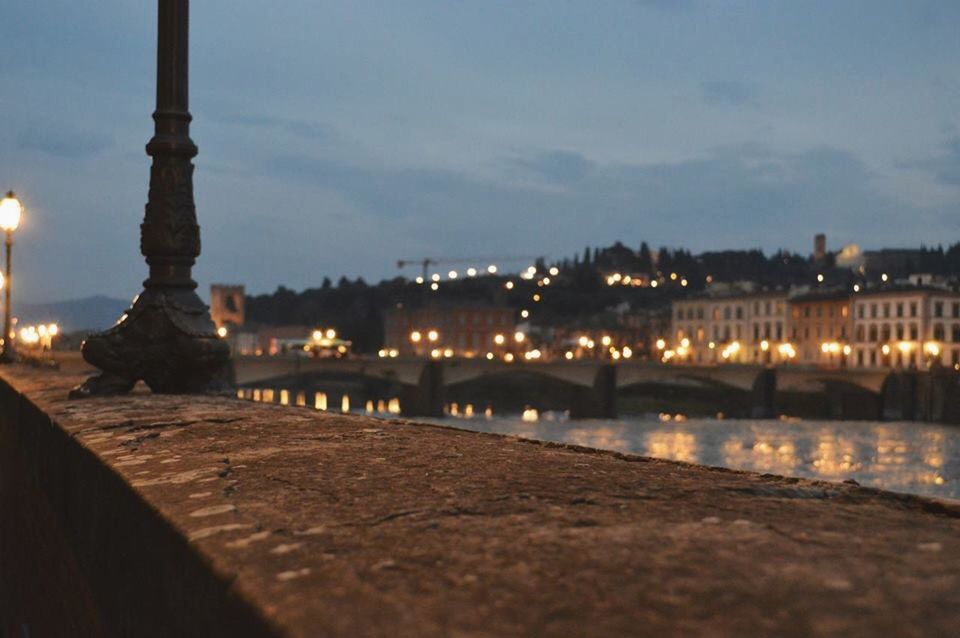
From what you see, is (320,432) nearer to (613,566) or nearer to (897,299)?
(613,566)

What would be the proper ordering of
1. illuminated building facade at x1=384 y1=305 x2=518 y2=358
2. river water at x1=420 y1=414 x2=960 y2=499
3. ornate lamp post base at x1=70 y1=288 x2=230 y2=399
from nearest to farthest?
ornate lamp post base at x1=70 y1=288 x2=230 y2=399 < river water at x1=420 y1=414 x2=960 y2=499 < illuminated building facade at x1=384 y1=305 x2=518 y2=358

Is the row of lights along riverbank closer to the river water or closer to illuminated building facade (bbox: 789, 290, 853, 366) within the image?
the river water

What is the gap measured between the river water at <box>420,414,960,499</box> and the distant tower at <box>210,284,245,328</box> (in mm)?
69363

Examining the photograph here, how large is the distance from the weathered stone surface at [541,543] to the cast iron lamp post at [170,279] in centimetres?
326

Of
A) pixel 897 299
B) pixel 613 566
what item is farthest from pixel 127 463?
pixel 897 299

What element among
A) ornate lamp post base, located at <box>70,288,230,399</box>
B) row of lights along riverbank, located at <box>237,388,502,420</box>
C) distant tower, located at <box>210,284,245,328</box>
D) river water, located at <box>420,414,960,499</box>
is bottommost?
row of lights along riverbank, located at <box>237,388,502,420</box>

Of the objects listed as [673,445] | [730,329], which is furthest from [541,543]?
[730,329]

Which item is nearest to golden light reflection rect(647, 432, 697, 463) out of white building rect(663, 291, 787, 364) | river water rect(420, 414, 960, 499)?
river water rect(420, 414, 960, 499)

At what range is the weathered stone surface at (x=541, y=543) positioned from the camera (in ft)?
4.32

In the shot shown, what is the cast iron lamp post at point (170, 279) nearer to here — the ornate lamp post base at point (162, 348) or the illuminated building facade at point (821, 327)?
the ornate lamp post base at point (162, 348)

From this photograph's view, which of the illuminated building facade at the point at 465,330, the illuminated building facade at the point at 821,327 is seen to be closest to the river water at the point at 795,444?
the illuminated building facade at the point at 821,327

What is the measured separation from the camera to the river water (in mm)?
31375

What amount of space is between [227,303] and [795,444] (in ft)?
286

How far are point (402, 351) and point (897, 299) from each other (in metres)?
47.9
